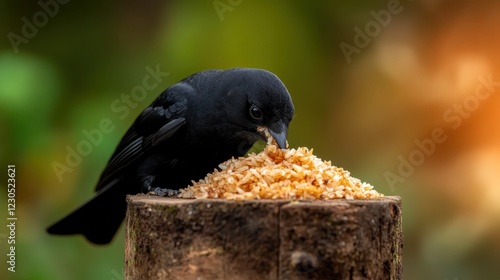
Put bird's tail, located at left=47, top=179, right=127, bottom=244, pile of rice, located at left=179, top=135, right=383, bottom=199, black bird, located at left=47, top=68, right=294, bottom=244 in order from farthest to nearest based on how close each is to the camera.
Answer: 1. bird's tail, located at left=47, top=179, right=127, bottom=244
2. black bird, located at left=47, top=68, right=294, bottom=244
3. pile of rice, located at left=179, top=135, right=383, bottom=199

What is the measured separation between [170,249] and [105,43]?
246 cm

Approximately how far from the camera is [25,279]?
14.7 ft

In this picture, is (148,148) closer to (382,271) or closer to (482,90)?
(382,271)

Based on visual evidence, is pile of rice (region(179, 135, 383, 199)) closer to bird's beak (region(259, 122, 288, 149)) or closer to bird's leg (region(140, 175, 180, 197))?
bird's beak (region(259, 122, 288, 149))

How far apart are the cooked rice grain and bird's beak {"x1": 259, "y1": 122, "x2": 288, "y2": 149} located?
42 millimetres

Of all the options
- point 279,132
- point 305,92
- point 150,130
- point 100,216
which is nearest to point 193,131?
point 150,130

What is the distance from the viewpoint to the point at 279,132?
4230 mm

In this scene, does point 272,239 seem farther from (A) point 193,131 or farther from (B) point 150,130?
(B) point 150,130

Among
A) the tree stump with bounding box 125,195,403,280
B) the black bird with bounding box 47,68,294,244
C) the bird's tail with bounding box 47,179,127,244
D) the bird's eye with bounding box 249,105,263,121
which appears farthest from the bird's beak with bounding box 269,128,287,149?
the bird's tail with bounding box 47,179,127,244

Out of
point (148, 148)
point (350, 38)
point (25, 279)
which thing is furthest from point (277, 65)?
point (25, 279)

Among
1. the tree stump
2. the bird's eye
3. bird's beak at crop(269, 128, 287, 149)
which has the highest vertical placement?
the bird's eye

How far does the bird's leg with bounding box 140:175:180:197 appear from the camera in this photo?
3987 millimetres

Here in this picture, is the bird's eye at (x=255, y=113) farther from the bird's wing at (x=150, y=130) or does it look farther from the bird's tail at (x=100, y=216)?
the bird's tail at (x=100, y=216)

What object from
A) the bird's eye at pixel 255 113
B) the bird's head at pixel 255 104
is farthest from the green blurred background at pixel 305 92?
the bird's eye at pixel 255 113
